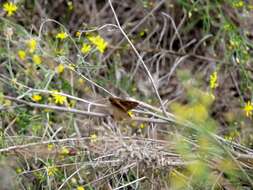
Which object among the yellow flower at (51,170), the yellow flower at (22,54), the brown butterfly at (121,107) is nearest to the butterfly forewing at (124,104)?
the brown butterfly at (121,107)

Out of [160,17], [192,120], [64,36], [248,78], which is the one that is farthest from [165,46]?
[192,120]

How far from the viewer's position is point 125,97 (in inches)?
87.6

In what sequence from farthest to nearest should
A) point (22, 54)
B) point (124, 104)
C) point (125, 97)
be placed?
point (125, 97), point (22, 54), point (124, 104)

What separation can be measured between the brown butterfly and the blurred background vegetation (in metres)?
0.03

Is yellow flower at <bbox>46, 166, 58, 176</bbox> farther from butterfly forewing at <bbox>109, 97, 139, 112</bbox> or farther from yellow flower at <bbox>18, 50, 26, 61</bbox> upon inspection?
yellow flower at <bbox>18, 50, 26, 61</bbox>

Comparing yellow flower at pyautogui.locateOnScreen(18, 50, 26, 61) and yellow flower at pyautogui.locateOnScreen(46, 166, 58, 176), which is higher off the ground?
yellow flower at pyautogui.locateOnScreen(18, 50, 26, 61)

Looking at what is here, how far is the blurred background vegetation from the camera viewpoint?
1.60 metres

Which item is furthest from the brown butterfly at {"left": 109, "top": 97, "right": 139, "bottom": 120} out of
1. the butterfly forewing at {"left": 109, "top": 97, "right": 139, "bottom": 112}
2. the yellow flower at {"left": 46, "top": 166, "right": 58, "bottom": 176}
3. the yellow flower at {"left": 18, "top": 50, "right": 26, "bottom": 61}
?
the yellow flower at {"left": 18, "top": 50, "right": 26, "bottom": 61}

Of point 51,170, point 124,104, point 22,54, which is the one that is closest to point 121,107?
point 124,104

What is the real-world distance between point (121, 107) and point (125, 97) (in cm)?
60

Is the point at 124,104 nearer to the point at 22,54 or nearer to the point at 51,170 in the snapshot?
the point at 51,170

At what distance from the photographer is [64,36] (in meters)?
1.76

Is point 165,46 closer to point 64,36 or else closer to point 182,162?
point 64,36

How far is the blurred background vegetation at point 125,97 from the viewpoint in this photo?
1.60 meters
